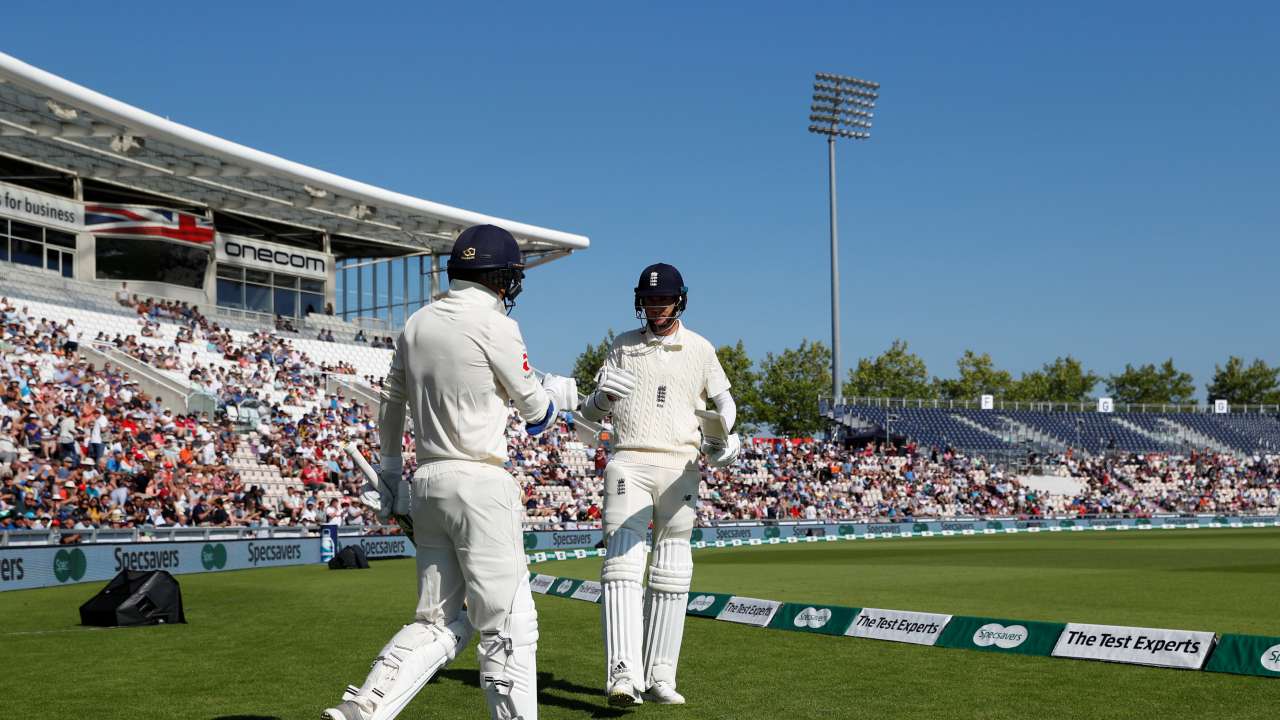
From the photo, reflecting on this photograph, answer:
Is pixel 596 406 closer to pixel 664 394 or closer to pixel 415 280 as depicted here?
pixel 664 394

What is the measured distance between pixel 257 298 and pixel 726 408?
46709mm

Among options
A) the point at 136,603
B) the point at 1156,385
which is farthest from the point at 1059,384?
the point at 136,603

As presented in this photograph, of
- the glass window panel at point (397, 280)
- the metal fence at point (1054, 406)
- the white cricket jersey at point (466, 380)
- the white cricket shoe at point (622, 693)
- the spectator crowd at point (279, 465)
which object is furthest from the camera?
the metal fence at point (1054, 406)

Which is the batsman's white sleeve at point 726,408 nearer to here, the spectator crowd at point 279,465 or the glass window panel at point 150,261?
the spectator crowd at point 279,465

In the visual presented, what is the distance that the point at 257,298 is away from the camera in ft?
168

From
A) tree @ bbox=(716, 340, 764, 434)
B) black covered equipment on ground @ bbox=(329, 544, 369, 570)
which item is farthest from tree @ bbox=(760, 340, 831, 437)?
black covered equipment on ground @ bbox=(329, 544, 369, 570)

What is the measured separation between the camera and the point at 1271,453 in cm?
6694

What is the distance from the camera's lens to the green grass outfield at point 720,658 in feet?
22.9

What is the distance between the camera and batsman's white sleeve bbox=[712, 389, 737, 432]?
24.2 ft

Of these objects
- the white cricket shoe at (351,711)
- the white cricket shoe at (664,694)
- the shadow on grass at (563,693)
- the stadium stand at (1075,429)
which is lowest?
the stadium stand at (1075,429)

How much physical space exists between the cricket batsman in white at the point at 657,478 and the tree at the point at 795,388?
72.6 meters

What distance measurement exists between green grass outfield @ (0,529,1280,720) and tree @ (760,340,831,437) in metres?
61.3

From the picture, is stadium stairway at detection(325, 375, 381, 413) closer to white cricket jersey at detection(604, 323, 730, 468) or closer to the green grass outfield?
the green grass outfield

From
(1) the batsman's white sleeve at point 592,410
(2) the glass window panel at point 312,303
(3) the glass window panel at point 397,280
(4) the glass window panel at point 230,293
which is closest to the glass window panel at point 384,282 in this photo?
(3) the glass window panel at point 397,280
